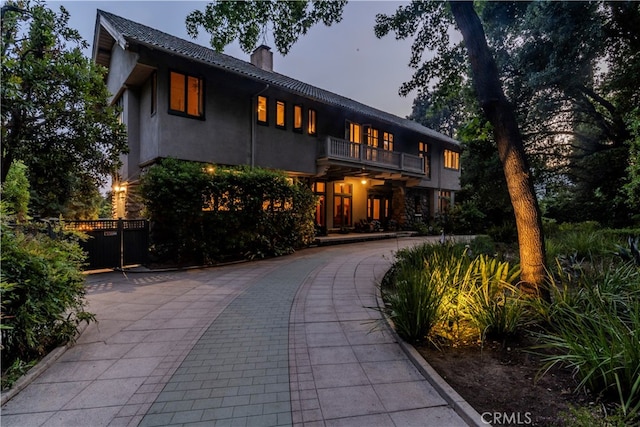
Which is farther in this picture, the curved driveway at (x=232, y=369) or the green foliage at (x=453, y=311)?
the green foliage at (x=453, y=311)

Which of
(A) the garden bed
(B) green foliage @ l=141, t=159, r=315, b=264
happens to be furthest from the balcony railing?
(A) the garden bed

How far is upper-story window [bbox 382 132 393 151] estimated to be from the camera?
17828 mm

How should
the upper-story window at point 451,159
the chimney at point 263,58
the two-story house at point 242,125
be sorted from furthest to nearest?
1. the upper-story window at point 451,159
2. the chimney at point 263,58
3. the two-story house at point 242,125

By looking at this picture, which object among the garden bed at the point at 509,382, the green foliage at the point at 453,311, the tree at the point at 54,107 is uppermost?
the tree at the point at 54,107

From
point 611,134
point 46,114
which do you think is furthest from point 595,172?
point 46,114

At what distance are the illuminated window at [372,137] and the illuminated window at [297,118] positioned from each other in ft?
15.8

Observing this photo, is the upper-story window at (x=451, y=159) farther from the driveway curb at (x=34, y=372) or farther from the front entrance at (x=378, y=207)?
the driveway curb at (x=34, y=372)

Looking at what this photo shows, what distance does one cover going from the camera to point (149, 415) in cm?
237

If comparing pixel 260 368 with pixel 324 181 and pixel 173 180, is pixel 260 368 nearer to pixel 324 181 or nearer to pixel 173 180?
pixel 173 180

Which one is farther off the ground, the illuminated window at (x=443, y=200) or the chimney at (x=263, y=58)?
the chimney at (x=263, y=58)

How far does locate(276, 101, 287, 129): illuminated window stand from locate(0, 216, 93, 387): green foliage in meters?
9.99

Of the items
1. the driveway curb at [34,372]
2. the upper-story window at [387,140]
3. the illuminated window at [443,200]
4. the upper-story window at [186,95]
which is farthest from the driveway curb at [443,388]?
the illuminated window at [443,200]

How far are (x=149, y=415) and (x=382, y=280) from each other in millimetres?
5293

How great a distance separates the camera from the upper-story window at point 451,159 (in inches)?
881
